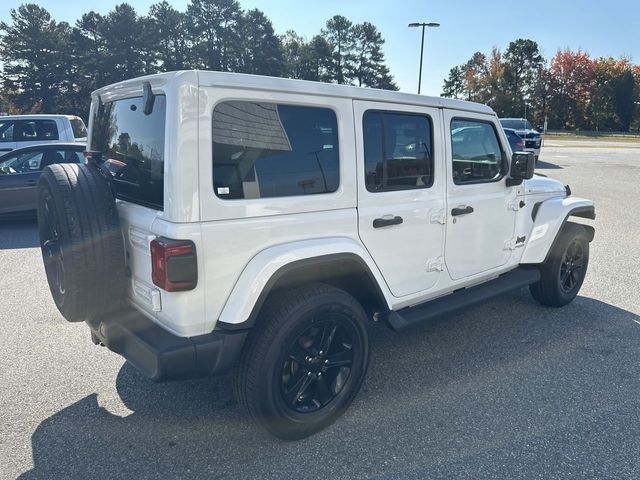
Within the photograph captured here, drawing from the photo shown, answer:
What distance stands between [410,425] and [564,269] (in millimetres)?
2643

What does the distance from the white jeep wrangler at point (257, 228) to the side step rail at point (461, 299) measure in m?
0.02

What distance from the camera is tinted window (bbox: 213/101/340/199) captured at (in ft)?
7.55

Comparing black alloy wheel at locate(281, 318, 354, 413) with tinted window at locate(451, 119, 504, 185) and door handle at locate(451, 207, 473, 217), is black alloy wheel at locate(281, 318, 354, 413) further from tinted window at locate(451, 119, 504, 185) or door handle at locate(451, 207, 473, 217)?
tinted window at locate(451, 119, 504, 185)

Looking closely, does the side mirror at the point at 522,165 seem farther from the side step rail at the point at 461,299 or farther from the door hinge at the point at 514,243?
the side step rail at the point at 461,299

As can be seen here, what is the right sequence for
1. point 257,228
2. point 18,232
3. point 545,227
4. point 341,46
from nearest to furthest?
1. point 257,228
2. point 545,227
3. point 18,232
4. point 341,46

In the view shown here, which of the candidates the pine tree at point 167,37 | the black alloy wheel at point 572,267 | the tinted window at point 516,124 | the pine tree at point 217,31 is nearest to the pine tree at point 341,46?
the pine tree at point 217,31

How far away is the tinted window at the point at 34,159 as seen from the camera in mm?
7750

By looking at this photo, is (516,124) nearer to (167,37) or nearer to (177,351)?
(177,351)

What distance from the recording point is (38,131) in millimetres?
10812

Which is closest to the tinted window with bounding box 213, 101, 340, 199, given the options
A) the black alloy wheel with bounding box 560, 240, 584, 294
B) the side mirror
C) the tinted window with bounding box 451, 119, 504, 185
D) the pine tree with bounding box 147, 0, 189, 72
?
the tinted window with bounding box 451, 119, 504, 185

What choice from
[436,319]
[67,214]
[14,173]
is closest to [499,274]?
[436,319]

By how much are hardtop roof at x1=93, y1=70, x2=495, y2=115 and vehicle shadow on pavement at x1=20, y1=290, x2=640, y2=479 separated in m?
1.94

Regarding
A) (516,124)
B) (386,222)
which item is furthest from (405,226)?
(516,124)

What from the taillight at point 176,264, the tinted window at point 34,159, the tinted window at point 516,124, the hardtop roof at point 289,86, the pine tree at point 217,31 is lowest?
the taillight at point 176,264
